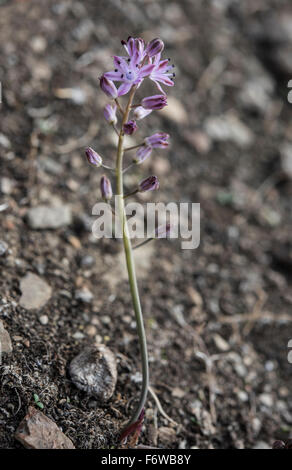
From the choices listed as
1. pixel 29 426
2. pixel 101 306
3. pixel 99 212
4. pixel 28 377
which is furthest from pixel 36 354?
pixel 99 212

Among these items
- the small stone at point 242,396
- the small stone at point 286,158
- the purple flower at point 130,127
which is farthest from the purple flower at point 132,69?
the small stone at point 286,158

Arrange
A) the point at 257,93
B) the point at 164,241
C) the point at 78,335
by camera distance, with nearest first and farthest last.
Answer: the point at 78,335 < the point at 164,241 < the point at 257,93

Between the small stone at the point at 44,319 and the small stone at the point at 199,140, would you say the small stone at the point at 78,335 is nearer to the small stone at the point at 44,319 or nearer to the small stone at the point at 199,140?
the small stone at the point at 44,319

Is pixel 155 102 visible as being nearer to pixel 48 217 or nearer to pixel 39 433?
pixel 48 217

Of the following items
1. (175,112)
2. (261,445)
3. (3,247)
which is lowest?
(261,445)

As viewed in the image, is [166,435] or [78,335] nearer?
[166,435]

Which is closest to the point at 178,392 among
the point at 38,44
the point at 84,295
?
the point at 84,295

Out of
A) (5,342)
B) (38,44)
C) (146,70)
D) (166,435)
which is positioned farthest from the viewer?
(38,44)
